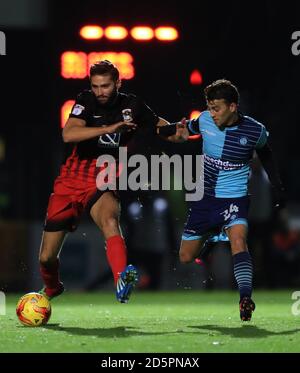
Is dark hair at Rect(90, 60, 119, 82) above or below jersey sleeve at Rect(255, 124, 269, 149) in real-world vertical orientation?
above

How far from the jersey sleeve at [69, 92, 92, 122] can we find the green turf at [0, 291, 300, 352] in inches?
55.3

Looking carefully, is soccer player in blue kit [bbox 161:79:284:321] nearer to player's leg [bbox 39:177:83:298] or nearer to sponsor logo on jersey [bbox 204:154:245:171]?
sponsor logo on jersey [bbox 204:154:245:171]

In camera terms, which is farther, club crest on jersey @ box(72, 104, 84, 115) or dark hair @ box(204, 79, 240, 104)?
dark hair @ box(204, 79, 240, 104)

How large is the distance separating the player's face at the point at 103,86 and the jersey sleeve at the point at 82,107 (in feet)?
0.40

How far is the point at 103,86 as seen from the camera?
820 centimetres

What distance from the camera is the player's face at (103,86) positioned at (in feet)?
26.9

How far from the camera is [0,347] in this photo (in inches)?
266

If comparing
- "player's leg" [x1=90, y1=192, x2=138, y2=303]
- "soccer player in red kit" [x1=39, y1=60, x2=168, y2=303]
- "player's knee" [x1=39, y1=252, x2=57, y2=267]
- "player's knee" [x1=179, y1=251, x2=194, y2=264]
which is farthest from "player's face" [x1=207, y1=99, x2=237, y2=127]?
"player's knee" [x1=39, y1=252, x2=57, y2=267]

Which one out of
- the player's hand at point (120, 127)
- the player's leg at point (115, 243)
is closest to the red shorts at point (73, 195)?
the player's leg at point (115, 243)

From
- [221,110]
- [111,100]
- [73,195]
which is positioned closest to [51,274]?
[73,195]

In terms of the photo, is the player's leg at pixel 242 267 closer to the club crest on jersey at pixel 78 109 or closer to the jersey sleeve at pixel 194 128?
the jersey sleeve at pixel 194 128

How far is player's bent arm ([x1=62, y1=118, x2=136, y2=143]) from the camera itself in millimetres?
7793

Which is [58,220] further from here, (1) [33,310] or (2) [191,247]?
(2) [191,247]
